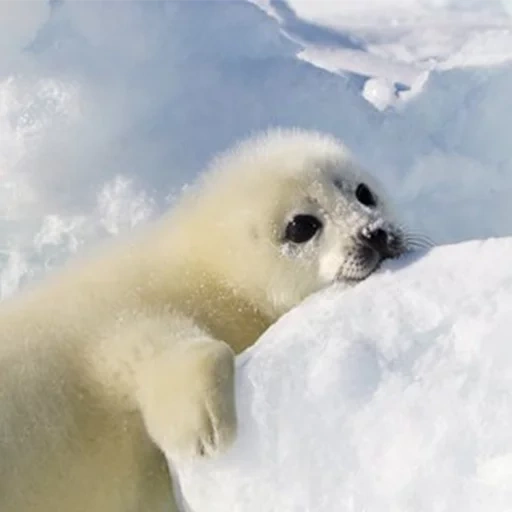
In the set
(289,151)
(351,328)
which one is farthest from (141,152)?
(351,328)

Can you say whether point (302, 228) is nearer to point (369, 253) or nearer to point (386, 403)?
point (369, 253)

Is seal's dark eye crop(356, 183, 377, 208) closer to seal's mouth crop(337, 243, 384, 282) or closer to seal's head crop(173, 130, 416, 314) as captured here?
seal's head crop(173, 130, 416, 314)

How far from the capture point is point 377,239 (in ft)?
9.93

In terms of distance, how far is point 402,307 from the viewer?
2.43 metres

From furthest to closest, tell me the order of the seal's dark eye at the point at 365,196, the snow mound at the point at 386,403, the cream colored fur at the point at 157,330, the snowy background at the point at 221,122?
the seal's dark eye at the point at 365,196 → the cream colored fur at the point at 157,330 → the snowy background at the point at 221,122 → the snow mound at the point at 386,403

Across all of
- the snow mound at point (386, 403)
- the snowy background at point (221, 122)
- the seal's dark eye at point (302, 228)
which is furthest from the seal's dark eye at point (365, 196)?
the snow mound at point (386, 403)

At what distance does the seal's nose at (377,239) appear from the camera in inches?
118

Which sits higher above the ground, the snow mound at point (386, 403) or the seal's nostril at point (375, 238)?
the snow mound at point (386, 403)

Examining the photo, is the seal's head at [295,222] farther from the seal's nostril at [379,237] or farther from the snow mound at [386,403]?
the snow mound at [386,403]

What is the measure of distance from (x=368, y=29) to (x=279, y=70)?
2.02 meters

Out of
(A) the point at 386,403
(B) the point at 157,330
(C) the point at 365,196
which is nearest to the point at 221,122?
(C) the point at 365,196

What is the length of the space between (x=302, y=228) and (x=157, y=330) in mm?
530

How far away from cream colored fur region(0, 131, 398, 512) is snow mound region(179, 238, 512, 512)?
0.09 metres

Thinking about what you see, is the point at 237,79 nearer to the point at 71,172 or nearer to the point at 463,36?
the point at 71,172
